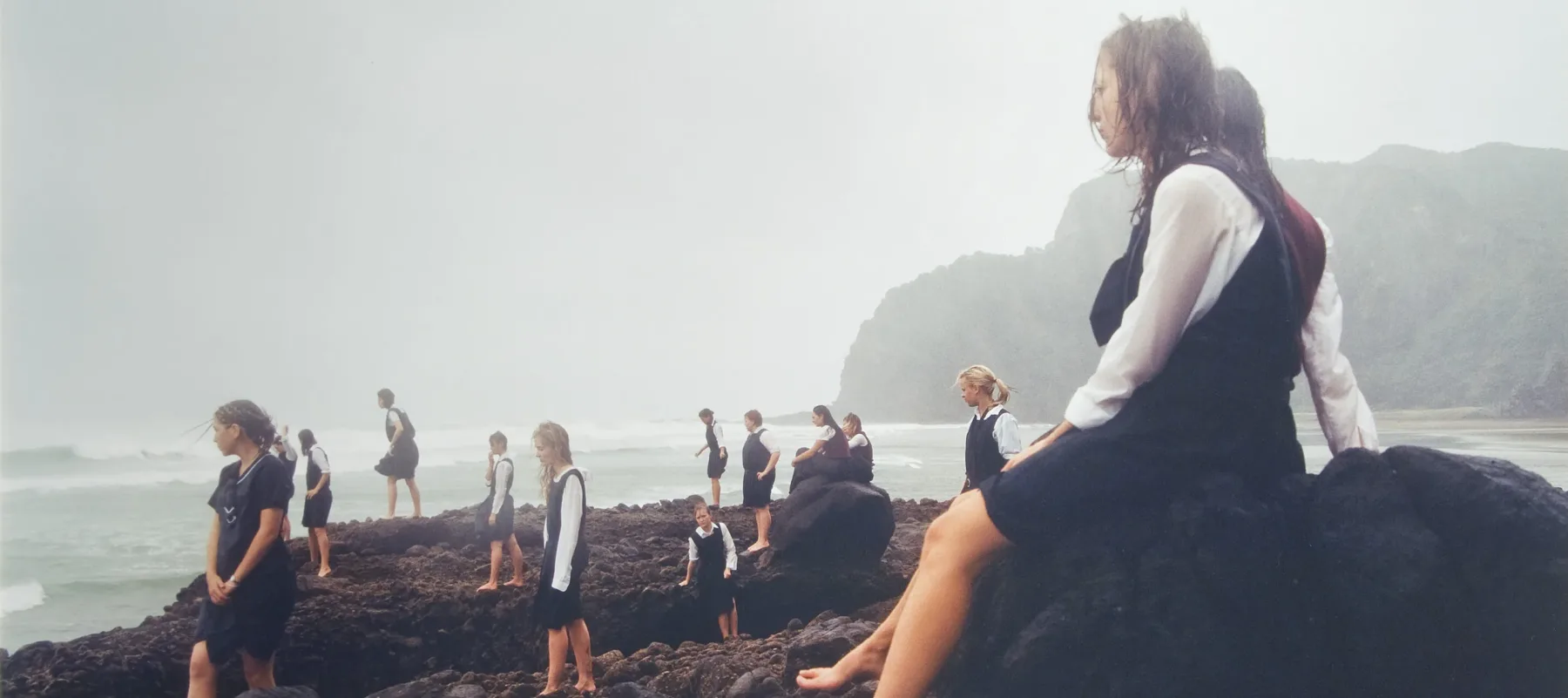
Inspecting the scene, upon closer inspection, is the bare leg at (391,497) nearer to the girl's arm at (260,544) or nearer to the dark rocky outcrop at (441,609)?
the dark rocky outcrop at (441,609)

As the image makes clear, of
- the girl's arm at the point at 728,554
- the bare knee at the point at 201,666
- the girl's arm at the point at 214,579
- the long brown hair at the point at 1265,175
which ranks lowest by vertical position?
the girl's arm at the point at 728,554

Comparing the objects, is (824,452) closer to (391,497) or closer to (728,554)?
(728,554)

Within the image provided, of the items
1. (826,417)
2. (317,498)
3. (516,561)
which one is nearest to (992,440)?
(826,417)

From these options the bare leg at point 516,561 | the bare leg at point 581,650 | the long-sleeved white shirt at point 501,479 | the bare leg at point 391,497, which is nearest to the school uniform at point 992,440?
the bare leg at point 581,650

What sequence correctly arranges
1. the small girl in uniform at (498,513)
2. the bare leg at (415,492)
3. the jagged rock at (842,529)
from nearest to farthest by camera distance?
1. the small girl in uniform at (498,513)
2. the jagged rock at (842,529)
3. the bare leg at (415,492)

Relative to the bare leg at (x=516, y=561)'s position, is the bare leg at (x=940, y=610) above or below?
above

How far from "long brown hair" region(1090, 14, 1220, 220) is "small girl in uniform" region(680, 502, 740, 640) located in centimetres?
350

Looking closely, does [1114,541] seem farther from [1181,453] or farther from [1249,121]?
[1249,121]

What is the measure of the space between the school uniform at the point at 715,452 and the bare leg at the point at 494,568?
1.31 m

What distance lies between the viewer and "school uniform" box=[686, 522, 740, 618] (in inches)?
185

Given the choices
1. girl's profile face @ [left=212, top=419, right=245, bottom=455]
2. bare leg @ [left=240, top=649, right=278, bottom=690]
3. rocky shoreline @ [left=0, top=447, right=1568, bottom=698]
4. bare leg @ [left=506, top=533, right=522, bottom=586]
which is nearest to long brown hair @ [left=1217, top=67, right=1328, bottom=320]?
rocky shoreline @ [left=0, top=447, right=1568, bottom=698]

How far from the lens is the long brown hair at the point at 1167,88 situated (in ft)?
5.22

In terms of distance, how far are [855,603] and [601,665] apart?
5.35 feet

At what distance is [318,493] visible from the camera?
4637mm
